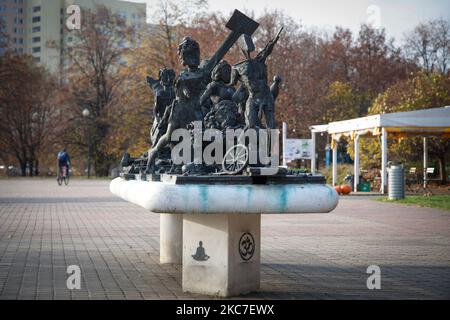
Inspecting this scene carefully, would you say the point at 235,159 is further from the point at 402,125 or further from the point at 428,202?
the point at 402,125

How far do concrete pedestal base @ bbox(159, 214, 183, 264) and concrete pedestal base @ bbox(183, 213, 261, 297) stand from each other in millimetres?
2574

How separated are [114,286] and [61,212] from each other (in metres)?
12.3

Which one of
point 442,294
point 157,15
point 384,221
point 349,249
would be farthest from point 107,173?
point 442,294

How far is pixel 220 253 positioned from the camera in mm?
7551

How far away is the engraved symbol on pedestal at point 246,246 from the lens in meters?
7.73

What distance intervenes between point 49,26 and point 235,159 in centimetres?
5242

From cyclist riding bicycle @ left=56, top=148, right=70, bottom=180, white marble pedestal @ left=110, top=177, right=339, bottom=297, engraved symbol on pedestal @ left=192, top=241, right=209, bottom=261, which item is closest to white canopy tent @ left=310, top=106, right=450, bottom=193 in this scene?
cyclist riding bicycle @ left=56, top=148, right=70, bottom=180

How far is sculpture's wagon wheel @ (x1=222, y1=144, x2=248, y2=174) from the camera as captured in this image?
23.4 feet

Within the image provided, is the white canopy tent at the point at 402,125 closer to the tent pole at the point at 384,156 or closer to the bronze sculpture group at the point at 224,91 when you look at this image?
the tent pole at the point at 384,156

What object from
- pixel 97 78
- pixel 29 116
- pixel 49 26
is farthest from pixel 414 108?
pixel 29 116

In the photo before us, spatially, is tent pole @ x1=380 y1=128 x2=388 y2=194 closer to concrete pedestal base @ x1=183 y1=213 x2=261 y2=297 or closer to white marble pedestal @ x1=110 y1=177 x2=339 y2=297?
white marble pedestal @ x1=110 y1=177 x2=339 y2=297

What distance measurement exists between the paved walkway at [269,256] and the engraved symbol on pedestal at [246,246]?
0.40m

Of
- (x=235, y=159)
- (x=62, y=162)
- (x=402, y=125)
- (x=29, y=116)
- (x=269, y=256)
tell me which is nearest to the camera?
(x=235, y=159)

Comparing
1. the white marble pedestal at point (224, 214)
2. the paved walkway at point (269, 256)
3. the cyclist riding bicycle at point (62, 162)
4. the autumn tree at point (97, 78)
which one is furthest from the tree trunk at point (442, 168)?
the white marble pedestal at point (224, 214)
